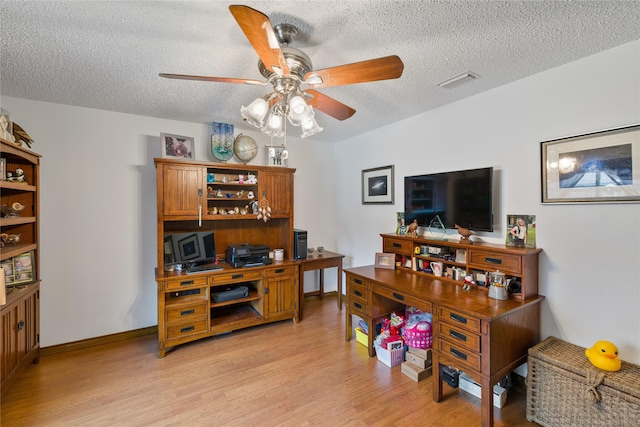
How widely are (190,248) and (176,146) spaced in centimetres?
109

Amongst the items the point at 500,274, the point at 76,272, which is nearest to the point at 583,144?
the point at 500,274

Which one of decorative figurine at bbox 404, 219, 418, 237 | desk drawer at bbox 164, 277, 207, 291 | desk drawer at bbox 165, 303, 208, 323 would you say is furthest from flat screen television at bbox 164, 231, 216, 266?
decorative figurine at bbox 404, 219, 418, 237

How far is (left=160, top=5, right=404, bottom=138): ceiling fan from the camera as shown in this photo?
1.29 m

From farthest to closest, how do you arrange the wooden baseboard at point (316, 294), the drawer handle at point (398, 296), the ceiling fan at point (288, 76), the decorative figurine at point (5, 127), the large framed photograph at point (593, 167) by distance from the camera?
the wooden baseboard at point (316, 294)
the drawer handle at point (398, 296)
the decorative figurine at point (5, 127)
the large framed photograph at point (593, 167)
the ceiling fan at point (288, 76)

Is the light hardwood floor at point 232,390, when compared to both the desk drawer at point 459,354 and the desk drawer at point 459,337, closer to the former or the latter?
the desk drawer at point 459,354

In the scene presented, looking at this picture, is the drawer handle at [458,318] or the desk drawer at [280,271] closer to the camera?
the drawer handle at [458,318]

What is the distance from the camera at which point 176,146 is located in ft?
9.45

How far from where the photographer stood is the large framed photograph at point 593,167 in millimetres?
1710

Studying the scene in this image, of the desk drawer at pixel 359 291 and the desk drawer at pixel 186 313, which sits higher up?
the desk drawer at pixel 359 291

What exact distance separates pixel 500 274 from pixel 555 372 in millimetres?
644

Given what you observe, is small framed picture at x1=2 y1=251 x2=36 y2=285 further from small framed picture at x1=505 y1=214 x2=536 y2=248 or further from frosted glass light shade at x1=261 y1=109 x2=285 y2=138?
small framed picture at x1=505 y1=214 x2=536 y2=248

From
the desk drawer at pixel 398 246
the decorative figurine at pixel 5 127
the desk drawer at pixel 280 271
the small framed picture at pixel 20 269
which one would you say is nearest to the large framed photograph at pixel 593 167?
the desk drawer at pixel 398 246

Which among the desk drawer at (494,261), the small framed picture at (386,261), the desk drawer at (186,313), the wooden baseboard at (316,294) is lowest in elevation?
the wooden baseboard at (316,294)

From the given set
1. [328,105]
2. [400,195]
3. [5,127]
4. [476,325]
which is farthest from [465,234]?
[5,127]
